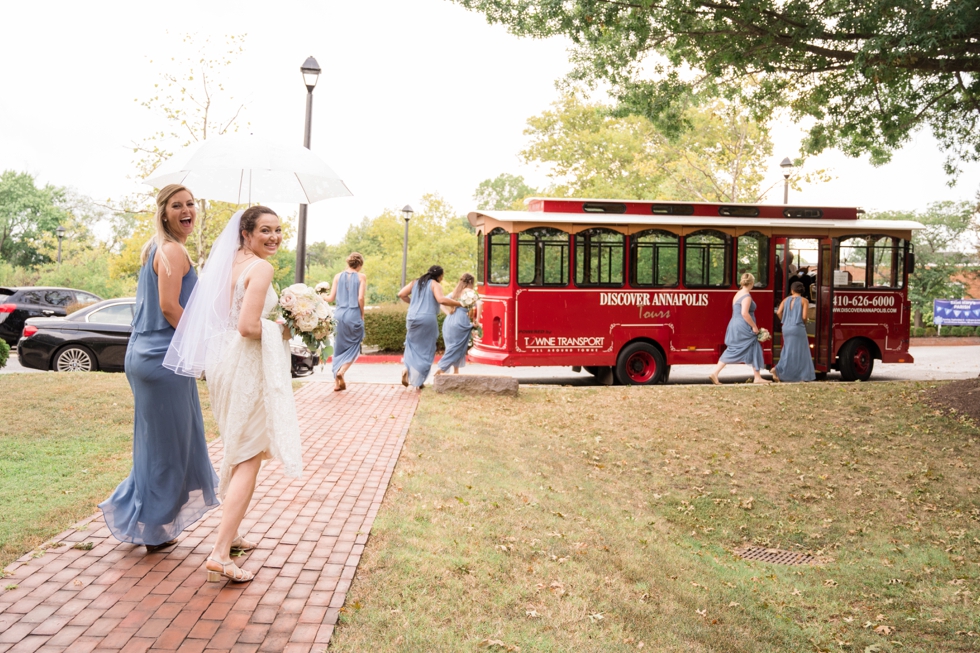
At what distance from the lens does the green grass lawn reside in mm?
5867

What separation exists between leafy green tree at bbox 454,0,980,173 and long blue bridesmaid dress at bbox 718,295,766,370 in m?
3.34

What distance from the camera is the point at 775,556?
24.8 feet

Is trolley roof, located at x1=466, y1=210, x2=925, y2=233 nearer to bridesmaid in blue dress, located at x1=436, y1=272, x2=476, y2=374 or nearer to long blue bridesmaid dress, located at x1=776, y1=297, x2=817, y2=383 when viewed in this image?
long blue bridesmaid dress, located at x1=776, y1=297, x2=817, y2=383

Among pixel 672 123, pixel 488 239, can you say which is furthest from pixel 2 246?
pixel 672 123

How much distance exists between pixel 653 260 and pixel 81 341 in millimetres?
10678

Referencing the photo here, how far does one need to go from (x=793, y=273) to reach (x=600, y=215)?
14.4 ft

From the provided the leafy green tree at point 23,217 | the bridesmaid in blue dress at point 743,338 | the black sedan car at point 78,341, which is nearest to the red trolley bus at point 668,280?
the bridesmaid in blue dress at point 743,338

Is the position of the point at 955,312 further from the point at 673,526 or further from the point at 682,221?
the point at 673,526

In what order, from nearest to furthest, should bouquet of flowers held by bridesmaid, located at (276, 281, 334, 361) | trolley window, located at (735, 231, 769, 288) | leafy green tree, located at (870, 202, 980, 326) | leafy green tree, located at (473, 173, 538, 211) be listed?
bouquet of flowers held by bridesmaid, located at (276, 281, 334, 361) < trolley window, located at (735, 231, 769, 288) < leafy green tree, located at (870, 202, 980, 326) < leafy green tree, located at (473, 173, 538, 211)

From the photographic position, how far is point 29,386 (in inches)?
452

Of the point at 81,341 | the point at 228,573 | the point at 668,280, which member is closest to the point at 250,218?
the point at 228,573

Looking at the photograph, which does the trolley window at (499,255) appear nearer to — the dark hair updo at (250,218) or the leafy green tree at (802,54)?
the leafy green tree at (802,54)

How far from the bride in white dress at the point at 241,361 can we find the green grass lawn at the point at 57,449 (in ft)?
5.09

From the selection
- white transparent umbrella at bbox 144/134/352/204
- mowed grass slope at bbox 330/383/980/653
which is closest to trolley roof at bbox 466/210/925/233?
mowed grass slope at bbox 330/383/980/653
